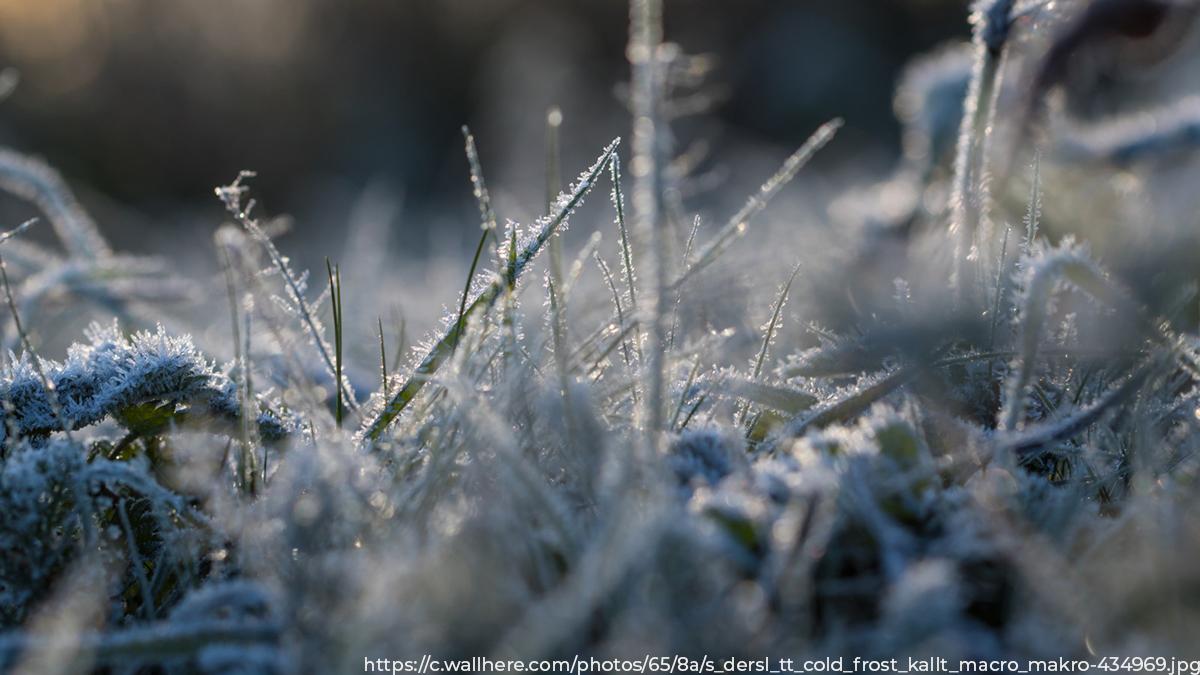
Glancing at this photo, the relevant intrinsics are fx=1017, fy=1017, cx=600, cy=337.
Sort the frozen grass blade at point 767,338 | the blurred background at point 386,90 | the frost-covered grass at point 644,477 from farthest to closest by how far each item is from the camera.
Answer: the blurred background at point 386,90 < the frozen grass blade at point 767,338 < the frost-covered grass at point 644,477

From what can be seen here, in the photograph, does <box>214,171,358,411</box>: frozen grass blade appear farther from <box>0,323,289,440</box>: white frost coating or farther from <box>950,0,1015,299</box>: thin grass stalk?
<box>950,0,1015,299</box>: thin grass stalk

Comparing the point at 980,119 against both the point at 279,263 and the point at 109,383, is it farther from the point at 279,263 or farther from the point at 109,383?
the point at 109,383

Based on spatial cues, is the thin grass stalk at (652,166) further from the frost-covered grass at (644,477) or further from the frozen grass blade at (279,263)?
the frozen grass blade at (279,263)

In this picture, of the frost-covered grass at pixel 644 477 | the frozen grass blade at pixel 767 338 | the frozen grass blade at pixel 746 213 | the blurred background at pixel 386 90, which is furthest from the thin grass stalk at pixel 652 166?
the blurred background at pixel 386 90

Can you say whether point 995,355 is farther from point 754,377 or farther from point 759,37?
point 759,37

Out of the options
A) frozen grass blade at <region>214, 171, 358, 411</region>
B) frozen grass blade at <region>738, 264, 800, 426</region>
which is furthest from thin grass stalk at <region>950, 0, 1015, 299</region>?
frozen grass blade at <region>214, 171, 358, 411</region>

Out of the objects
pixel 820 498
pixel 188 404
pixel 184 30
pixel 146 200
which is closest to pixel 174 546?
pixel 188 404
